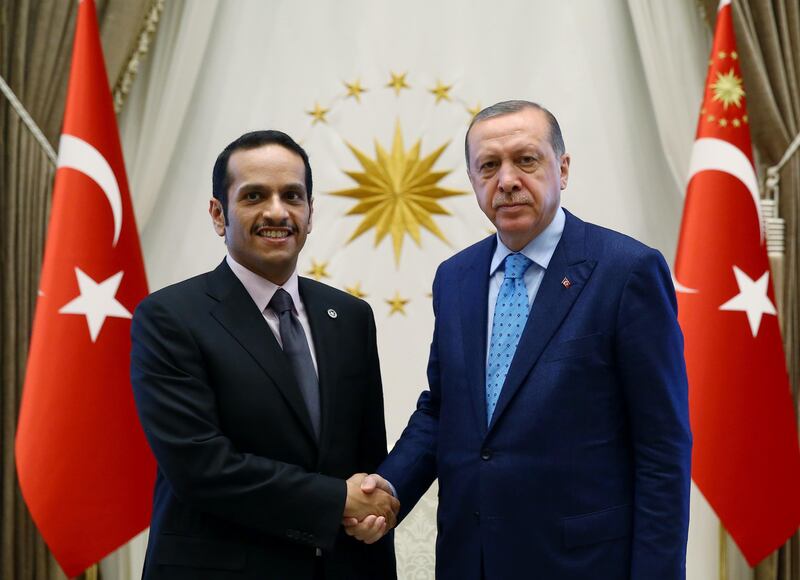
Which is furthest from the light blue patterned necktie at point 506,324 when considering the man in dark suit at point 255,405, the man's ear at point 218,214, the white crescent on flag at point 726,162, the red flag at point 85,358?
the red flag at point 85,358

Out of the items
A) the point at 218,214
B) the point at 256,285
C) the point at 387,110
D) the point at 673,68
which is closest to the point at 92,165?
the point at 387,110

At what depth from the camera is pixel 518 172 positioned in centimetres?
212

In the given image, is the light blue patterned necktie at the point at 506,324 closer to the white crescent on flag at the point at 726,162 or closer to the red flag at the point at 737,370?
the red flag at the point at 737,370

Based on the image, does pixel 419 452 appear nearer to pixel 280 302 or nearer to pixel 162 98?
pixel 280 302

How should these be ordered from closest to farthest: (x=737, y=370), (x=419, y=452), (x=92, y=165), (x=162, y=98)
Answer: (x=419, y=452) < (x=737, y=370) < (x=92, y=165) < (x=162, y=98)

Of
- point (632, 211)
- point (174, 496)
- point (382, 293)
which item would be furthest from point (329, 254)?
point (174, 496)

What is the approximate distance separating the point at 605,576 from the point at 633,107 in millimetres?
2571

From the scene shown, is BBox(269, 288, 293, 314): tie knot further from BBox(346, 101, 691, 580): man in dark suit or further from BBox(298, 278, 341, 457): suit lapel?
BBox(346, 101, 691, 580): man in dark suit

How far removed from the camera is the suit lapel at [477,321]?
6.82 feet

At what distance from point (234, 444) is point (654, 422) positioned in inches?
37.9

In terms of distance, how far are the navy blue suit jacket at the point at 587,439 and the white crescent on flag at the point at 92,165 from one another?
2.05m

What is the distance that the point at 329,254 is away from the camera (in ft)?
13.3

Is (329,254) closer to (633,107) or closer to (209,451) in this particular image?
(633,107)

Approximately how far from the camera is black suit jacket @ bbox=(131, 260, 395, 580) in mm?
1988
